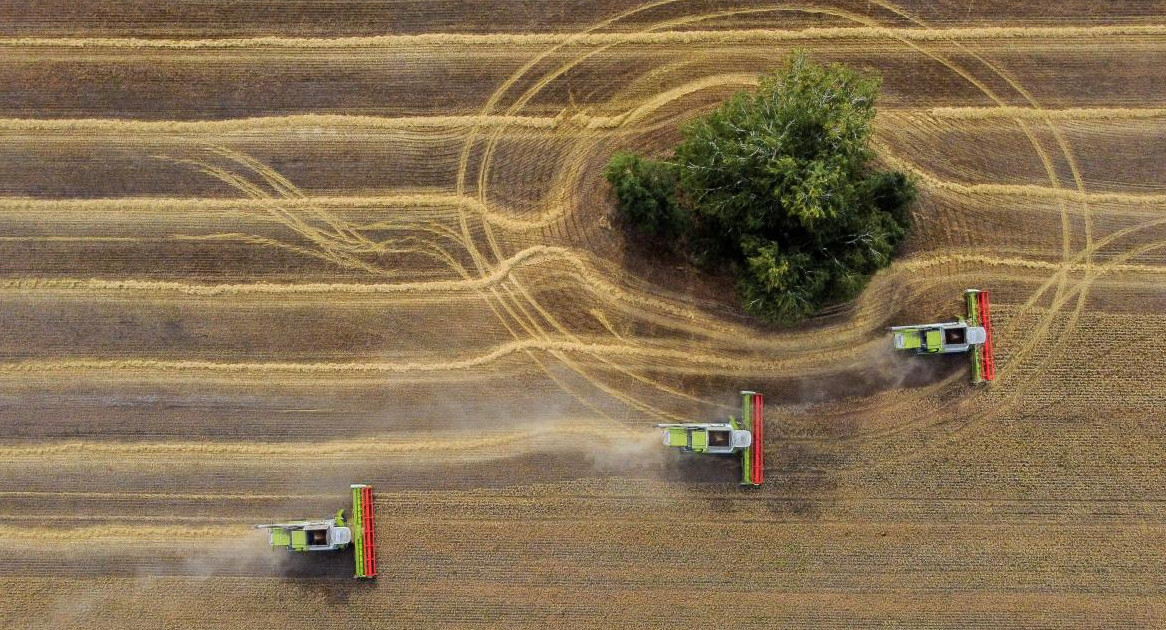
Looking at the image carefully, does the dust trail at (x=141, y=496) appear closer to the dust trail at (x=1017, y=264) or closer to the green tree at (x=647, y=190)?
the green tree at (x=647, y=190)

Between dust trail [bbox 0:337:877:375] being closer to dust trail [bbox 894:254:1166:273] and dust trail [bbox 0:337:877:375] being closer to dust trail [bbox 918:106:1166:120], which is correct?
dust trail [bbox 894:254:1166:273]

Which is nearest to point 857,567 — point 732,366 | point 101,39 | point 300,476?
point 732,366

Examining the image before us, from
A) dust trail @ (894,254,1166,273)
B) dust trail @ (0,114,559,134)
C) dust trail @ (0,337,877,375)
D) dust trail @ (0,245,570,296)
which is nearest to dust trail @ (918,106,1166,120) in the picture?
dust trail @ (894,254,1166,273)

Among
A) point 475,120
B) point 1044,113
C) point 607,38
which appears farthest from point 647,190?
point 1044,113

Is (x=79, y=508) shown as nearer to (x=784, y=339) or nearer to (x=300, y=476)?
(x=300, y=476)

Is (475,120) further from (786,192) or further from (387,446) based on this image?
(387,446)

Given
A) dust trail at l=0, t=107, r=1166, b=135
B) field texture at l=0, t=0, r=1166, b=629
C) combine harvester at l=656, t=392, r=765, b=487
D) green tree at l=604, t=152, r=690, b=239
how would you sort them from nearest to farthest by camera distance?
green tree at l=604, t=152, r=690, b=239
combine harvester at l=656, t=392, r=765, b=487
field texture at l=0, t=0, r=1166, b=629
dust trail at l=0, t=107, r=1166, b=135

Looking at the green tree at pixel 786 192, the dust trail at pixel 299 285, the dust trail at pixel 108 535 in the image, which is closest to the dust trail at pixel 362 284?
the dust trail at pixel 299 285
